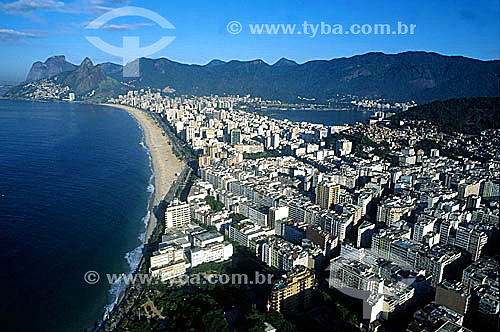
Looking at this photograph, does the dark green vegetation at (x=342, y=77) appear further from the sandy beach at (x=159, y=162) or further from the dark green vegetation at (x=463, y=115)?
the sandy beach at (x=159, y=162)

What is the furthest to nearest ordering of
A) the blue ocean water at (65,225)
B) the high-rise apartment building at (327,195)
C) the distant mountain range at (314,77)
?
the distant mountain range at (314,77) → the high-rise apartment building at (327,195) → the blue ocean water at (65,225)

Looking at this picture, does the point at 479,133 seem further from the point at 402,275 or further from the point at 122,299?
the point at 122,299

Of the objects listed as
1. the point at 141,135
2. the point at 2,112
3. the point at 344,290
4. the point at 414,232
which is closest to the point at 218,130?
the point at 141,135

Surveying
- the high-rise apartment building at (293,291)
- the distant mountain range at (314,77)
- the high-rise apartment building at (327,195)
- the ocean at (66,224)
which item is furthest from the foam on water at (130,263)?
the distant mountain range at (314,77)

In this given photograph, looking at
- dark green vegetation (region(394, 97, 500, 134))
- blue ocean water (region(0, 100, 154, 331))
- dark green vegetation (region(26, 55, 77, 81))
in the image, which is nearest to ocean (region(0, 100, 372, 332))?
blue ocean water (region(0, 100, 154, 331))

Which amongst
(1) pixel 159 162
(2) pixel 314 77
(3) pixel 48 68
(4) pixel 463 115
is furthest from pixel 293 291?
(3) pixel 48 68

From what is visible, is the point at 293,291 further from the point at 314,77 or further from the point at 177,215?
the point at 314,77

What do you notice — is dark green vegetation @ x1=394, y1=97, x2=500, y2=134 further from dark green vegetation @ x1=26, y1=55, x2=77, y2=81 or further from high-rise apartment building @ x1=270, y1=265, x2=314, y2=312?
dark green vegetation @ x1=26, y1=55, x2=77, y2=81
